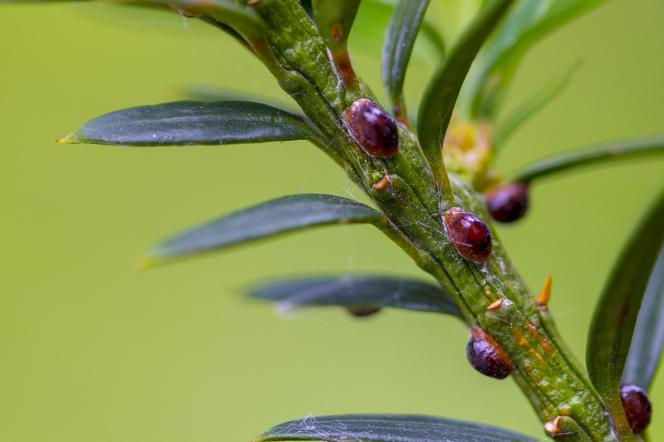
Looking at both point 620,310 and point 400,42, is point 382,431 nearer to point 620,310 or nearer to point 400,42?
point 620,310

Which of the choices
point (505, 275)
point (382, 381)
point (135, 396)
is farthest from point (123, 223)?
point (505, 275)

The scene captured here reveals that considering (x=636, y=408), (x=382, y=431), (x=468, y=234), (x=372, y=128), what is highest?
(x=372, y=128)

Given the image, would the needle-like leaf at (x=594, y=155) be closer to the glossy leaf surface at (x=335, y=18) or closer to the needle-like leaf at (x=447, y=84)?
the needle-like leaf at (x=447, y=84)

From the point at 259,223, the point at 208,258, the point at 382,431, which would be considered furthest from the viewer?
the point at 208,258

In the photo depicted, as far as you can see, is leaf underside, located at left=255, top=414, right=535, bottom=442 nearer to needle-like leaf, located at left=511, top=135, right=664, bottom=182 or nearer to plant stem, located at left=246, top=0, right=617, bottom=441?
plant stem, located at left=246, top=0, right=617, bottom=441

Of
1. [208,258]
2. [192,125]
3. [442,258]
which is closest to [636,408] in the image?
[442,258]

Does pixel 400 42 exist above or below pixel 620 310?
above
